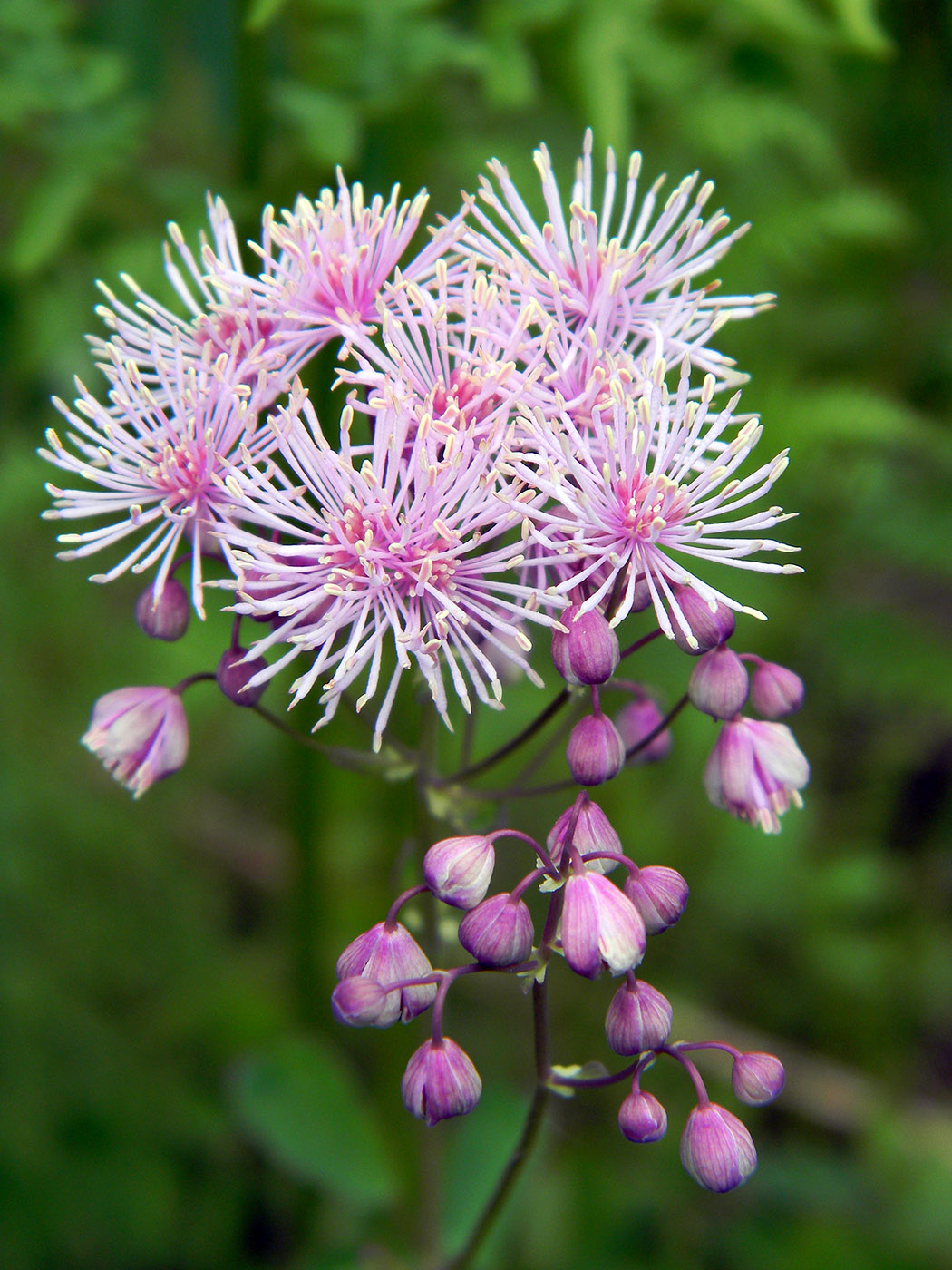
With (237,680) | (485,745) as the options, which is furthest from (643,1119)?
(485,745)

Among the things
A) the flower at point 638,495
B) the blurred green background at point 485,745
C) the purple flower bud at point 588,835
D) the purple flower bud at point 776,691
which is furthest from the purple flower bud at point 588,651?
the blurred green background at point 485,745

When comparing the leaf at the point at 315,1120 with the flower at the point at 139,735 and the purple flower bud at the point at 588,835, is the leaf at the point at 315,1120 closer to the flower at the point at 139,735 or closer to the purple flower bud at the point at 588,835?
the flower at the point at 139,735

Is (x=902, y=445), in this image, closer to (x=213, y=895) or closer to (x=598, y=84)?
(x=598, y=84)

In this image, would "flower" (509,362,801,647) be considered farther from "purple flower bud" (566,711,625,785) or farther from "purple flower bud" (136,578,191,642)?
"purple flower bud" (136,578,191,642)

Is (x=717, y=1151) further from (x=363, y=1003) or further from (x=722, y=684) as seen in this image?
(x=722, y=684)

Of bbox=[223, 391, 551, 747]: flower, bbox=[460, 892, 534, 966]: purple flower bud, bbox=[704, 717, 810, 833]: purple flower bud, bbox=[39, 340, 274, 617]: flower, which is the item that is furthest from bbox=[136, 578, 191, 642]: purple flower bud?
bbox=[704, 717, 810, 833]: purple flower bud

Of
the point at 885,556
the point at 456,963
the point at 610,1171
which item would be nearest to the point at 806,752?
the point at 885,556
